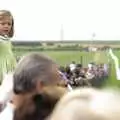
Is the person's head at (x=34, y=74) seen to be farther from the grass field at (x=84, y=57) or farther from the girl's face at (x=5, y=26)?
the grass field at (x=84, y=57)

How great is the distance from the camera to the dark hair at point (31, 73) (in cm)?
92

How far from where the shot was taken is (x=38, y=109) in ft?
2.84

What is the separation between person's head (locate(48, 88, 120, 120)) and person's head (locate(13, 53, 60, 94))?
34 cm

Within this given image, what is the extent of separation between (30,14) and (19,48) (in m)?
0.36

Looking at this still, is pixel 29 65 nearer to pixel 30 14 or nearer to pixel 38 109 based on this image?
pixel 38 109

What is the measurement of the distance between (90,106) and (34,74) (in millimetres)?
416

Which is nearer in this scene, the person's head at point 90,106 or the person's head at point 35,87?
the person's head at point 90,106

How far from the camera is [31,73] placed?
0.93 m

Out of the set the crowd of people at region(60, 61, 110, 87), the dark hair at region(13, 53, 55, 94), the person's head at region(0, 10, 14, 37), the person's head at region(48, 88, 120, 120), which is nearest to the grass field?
the crowd of people at region(60, 61, 110, 87)

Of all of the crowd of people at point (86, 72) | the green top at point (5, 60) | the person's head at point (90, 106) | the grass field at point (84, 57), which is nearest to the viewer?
the person's head at point (90, 106)

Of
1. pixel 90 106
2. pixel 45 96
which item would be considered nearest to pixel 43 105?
pixel 45 96

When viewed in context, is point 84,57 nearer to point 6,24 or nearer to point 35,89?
point 6,24

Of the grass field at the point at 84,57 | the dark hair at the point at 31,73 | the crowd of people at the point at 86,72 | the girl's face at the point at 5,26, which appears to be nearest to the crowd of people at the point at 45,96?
the dark hair at the point at 31,73

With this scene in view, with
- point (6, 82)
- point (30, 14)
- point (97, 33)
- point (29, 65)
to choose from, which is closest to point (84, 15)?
point (97, 33)
